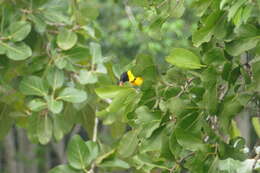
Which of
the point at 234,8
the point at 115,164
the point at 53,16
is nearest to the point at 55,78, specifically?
the point at 53,16

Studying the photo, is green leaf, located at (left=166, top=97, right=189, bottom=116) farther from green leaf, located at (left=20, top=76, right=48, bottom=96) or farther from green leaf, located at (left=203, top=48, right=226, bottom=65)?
green leaf, located at (left=20, top=76, right=48, bottom=96)

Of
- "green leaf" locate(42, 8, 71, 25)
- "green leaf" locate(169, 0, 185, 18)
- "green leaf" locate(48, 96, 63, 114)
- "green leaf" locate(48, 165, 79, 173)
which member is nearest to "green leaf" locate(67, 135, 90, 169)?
"green leaf" locate(48, 165, 79, 173)

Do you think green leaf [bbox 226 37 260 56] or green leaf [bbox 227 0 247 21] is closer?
green leaf [bbox 227 0 247 21]

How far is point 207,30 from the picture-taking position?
1.29 metres

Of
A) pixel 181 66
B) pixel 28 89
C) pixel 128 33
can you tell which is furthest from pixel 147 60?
pixel 128 33

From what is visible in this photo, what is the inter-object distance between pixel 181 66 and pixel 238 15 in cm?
21

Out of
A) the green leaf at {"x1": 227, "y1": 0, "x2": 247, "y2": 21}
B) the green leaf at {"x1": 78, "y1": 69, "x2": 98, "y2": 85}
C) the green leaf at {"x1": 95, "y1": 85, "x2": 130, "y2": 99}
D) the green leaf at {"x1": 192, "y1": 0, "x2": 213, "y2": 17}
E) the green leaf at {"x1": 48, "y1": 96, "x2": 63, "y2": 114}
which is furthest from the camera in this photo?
the green leaf at {"x1": 78, "y1": 69, "x2": 98, "y2": 85}

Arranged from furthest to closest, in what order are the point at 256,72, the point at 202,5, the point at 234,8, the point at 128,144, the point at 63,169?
the point at 63,169 < the point at 128,144 < the point at 202,5 < the point at 256,72 < the point at 234,8

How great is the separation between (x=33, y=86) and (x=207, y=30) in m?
→ 1.34

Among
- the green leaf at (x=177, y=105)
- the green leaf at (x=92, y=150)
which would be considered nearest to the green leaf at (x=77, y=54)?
the green leaf at (x=92, y=150)

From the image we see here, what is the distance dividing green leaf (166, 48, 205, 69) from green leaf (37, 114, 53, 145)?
4.47ft

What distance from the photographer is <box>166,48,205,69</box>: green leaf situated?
1.34 metres

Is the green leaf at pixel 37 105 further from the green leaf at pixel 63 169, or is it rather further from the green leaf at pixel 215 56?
the green leaf at pixel 215 56

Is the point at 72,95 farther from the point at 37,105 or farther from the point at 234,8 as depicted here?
the point at 234,8
